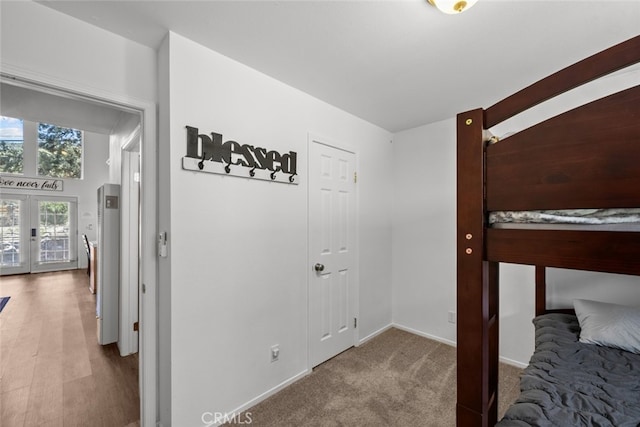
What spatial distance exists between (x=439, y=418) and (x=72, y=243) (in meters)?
8.85

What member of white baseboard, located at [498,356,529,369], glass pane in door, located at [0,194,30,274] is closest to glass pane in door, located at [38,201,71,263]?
glass pane in door, located at [0,194,30,274]

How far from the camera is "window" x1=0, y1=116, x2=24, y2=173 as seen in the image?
5.76 metres

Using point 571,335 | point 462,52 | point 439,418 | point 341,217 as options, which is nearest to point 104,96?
point 341,217

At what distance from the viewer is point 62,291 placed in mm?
4664

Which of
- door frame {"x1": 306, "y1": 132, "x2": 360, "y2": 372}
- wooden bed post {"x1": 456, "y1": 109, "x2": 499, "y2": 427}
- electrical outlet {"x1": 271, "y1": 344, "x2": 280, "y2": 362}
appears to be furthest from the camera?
door frame {"x1": 306, "y1": 132, "x2": 360, "y2": 372}

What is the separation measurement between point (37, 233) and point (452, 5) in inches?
357

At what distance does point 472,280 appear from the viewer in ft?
2.95

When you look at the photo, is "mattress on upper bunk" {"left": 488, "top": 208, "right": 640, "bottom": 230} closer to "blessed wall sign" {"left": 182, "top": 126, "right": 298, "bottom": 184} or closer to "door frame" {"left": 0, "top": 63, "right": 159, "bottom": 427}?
"blessed wall sign" {"left": 182, "top": 126, "right": 298, "bottom": 184}

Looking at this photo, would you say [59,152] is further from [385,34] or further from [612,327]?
[612,327]

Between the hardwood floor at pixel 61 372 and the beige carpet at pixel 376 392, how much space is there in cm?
106

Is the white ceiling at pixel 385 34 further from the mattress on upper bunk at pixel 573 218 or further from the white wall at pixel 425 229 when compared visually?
the mattress on upper bunk at pixel 573 218

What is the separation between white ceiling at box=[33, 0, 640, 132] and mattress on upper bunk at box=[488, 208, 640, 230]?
3.80ft

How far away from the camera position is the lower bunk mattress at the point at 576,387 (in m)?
0.92

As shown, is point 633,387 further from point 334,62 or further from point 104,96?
point 104,96
